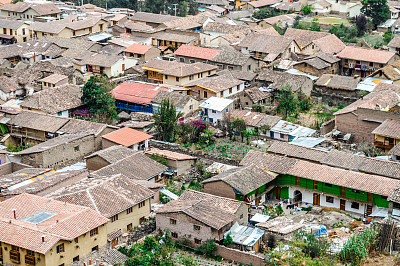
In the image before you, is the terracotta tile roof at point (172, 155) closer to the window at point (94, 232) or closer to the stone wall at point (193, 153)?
the stone wall at point (193, 153)

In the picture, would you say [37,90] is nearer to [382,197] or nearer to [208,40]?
[208,40]

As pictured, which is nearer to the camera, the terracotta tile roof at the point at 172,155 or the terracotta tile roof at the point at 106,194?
the terracotta tile roof at the point at 106,194

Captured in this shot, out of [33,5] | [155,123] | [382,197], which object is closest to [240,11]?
[33,5]

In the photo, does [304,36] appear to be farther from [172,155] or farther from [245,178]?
[245,178]

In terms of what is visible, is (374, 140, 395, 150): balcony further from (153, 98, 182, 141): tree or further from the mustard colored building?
the mustard colored building

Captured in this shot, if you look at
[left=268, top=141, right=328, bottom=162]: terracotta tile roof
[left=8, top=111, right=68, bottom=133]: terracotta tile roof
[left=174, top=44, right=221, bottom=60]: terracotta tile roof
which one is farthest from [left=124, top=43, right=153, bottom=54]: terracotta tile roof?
[left=268, top=141, right=328, bottom=162]: terracotta tile roof

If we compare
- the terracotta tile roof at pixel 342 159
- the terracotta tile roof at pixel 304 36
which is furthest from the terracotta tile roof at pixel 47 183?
the terracotta tile roof at pixel 304 36
